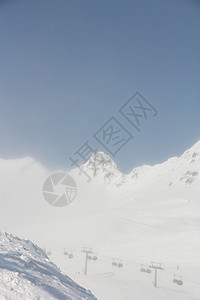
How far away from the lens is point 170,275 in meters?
35.9

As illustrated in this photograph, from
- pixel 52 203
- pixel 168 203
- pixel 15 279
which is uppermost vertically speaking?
pixel 52 203

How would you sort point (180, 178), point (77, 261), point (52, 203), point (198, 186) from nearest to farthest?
point (77, 261), point (198, 186), point (180, 178), point (52, 203)

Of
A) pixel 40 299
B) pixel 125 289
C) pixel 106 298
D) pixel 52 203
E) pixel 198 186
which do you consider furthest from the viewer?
pixel 52 203

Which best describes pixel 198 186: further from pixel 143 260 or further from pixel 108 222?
pixel 143 260

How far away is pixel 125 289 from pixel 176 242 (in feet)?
98.6

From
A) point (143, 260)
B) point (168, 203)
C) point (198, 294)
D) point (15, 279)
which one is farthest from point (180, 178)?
point (15, 279)

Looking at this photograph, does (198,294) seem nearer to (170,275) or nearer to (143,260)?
(170,275)

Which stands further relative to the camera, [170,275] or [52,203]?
[52,203]

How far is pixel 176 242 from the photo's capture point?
51812mm

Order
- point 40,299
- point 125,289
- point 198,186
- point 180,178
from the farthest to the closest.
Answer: point 180,178
point 198,186
point 125,289
point 40,299

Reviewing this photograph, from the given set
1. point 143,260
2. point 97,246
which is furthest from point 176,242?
point 97,246

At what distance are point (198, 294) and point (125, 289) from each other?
1017 cm

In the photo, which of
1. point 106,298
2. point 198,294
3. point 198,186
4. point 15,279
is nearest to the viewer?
point 15,279

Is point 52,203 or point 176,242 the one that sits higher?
point 52,203
